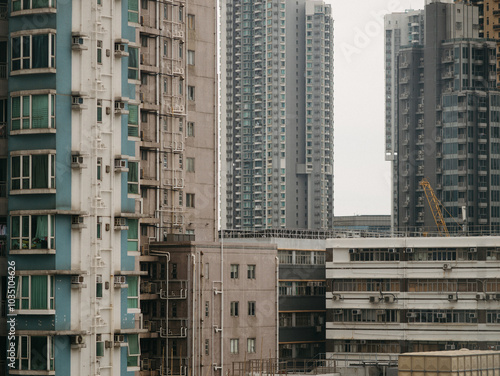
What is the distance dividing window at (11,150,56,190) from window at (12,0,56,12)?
27.3 feet

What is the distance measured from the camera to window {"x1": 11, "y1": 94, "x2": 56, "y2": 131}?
224ft

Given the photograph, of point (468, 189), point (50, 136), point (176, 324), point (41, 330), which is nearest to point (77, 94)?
point (50, 136)

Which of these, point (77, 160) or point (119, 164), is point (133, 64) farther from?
point (77, 160)

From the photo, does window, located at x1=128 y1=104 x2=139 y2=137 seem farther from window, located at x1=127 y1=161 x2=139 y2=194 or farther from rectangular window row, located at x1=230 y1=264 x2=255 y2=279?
rectangular window row, located at x1=230 y1=264 x2=255 y2=279

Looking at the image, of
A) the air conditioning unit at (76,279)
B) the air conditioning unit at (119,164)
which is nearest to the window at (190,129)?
the air conditioning unit at (119,164)

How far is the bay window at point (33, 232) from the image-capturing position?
222ft

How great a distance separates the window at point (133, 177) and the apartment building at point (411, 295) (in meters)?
38.1

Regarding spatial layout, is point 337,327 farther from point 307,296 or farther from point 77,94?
point 77,94

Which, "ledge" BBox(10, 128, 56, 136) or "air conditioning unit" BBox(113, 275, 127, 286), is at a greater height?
"ledge" BBox(10, 128, 56, 136)

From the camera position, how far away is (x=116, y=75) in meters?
71.7

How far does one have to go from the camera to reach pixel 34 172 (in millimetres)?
68188

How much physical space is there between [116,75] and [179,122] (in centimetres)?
2409

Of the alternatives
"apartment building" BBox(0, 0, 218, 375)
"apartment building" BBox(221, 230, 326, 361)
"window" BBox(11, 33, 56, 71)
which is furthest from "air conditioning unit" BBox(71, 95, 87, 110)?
"apartment building" BBox(221, 230, 326, 361)

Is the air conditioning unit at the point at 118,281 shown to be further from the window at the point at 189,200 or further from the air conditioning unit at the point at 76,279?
the window at the point at 189,200
